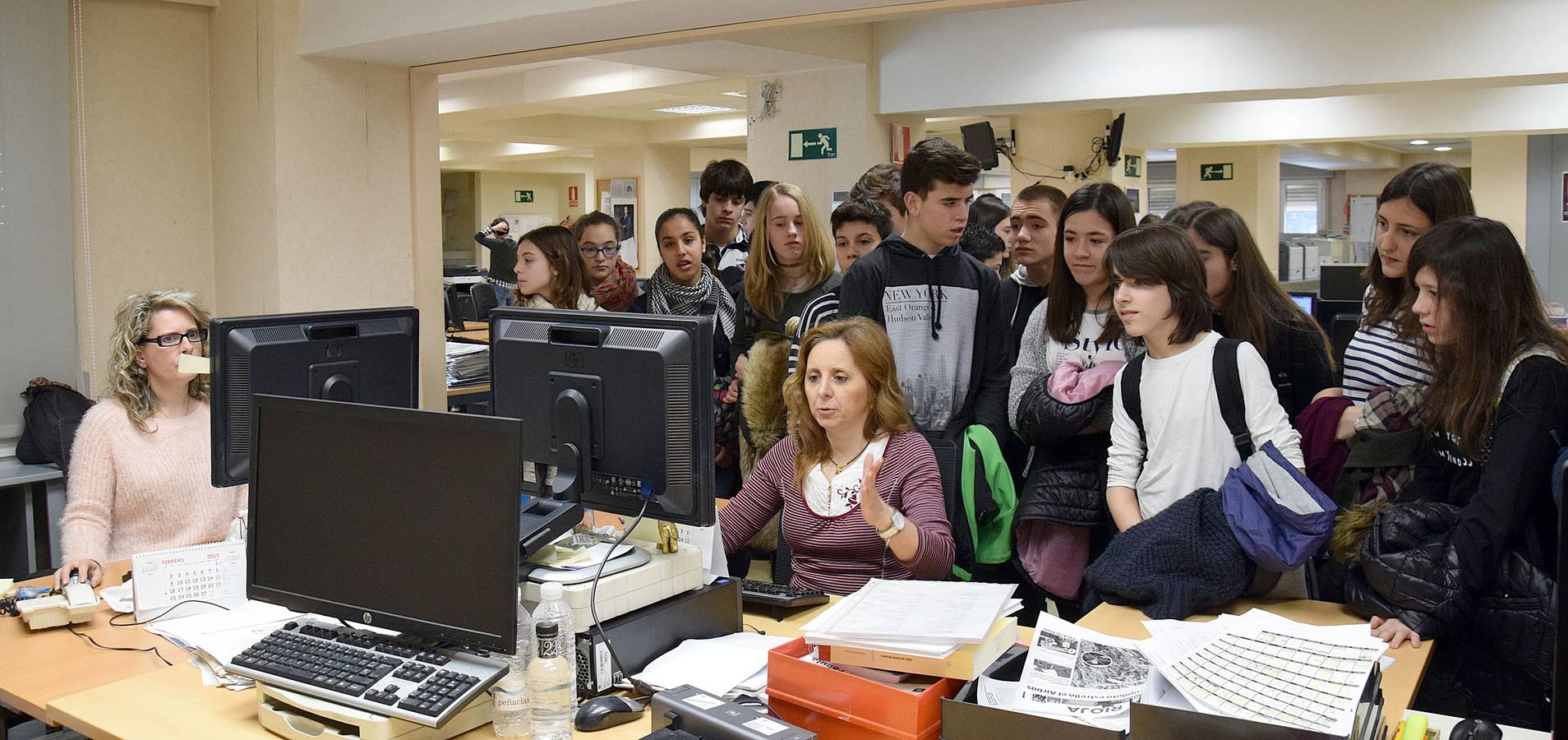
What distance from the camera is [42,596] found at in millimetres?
2441

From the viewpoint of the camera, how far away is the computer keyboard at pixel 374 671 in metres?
1.73

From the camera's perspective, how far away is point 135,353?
112 inches

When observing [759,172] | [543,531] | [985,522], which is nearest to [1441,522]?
[985,522]

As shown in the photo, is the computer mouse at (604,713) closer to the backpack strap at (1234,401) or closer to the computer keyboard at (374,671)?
the computer keyboard at (374,671)

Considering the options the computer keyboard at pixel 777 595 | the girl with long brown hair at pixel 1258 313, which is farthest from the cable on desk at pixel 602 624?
the girl with long brown hair at pixel 1258 313

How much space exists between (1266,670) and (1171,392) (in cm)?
105

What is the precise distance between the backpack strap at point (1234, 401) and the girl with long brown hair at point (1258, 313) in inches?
20.3

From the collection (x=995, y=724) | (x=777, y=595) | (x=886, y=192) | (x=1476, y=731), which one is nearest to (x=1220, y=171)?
(x=886, y=192)

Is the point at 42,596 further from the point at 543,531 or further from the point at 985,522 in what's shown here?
the point at 985,522

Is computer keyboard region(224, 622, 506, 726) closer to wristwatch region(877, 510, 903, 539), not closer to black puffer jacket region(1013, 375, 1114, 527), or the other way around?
wristwatch region(877, 510, 903, 539)

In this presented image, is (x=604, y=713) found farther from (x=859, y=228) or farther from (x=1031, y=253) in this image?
(x=859, y=228)

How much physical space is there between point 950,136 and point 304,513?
1136cm

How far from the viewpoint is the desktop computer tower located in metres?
1.93

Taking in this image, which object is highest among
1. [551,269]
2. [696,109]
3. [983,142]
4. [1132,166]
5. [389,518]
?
[696,109]
